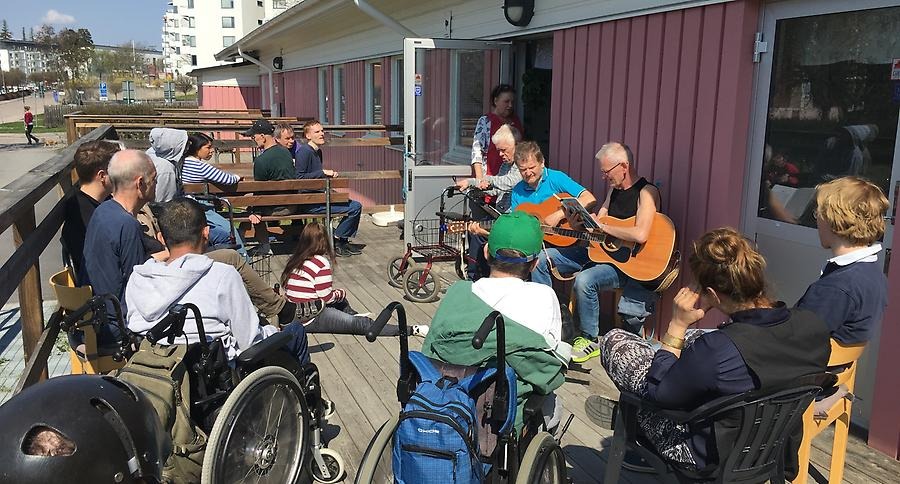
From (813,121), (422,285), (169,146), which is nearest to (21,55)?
(169,146)

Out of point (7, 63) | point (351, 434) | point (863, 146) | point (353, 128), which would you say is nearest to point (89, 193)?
point (351, 434)

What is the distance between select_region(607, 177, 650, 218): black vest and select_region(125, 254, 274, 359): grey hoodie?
2546 millimetres

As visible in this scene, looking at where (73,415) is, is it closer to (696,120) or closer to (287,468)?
(287,468)

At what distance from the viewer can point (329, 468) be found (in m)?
3.01

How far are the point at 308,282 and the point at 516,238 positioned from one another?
220 centimetres

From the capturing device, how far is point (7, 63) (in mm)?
149250

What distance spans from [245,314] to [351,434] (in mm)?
1037

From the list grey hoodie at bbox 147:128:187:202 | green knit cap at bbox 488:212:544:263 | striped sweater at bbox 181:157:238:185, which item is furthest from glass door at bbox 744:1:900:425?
striped sweater at bbox 181:157:238:185

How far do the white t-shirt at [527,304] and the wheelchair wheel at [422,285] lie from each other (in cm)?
328

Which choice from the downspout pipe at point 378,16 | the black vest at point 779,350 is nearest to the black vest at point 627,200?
the black vest at point 779,350

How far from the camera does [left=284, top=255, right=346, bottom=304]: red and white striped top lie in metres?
4.31

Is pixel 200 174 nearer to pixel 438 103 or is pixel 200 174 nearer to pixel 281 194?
pixel 281 194

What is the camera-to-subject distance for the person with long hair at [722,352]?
6.83 feet

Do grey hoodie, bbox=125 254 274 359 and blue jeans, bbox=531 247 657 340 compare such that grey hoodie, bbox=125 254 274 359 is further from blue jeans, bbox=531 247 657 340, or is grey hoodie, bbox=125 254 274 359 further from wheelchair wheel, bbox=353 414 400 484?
blue jeans, bbox=531 247 657 340
